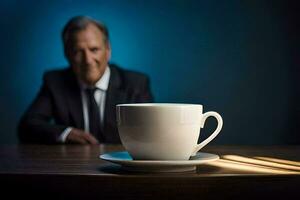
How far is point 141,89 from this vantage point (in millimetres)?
2256

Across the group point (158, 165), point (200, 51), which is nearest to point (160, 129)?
point (158, 165)

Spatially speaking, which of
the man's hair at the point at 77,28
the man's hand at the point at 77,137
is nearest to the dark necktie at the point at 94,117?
the man's hair at the point at 77,28

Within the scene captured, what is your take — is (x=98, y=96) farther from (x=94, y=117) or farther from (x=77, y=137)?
(x=77, y=137)

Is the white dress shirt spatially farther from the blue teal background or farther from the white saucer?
the white saucer

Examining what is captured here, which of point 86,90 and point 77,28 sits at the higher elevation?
point 77,28

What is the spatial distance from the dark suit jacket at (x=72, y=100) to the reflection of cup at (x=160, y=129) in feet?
4.70

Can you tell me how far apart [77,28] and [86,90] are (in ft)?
0.86

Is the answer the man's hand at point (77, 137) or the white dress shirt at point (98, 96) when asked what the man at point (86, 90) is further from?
the man's hand at point (77, 137)

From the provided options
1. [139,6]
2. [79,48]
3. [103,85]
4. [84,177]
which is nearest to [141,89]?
[103,85]

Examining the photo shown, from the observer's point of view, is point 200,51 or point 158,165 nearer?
point 158,165

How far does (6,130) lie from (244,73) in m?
1.11

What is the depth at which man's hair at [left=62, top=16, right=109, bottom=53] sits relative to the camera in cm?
229

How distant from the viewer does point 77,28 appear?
2289 millimetres

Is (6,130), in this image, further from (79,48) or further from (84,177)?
(84,177)
